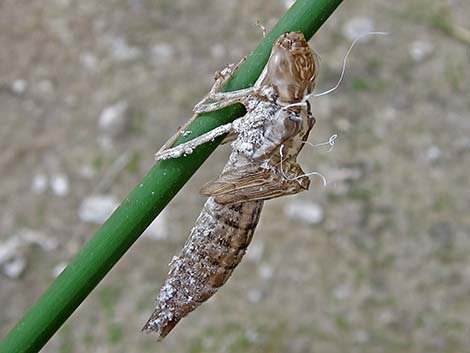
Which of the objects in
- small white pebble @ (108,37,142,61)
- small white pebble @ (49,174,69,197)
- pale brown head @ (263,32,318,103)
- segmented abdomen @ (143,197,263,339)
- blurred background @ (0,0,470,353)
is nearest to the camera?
pale brown head @ (263,32,318,103)

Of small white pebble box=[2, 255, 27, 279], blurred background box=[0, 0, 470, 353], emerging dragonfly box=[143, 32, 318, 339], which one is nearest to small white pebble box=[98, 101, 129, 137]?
blurred background box=[0, 0, 470, 353]

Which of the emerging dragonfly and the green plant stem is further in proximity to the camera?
the emerging dragonfly

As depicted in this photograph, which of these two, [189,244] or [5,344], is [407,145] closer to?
[189,244]

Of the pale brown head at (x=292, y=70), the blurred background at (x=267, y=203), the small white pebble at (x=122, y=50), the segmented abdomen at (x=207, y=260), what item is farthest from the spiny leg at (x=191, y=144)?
the small white pebble at (x=122, y=50)

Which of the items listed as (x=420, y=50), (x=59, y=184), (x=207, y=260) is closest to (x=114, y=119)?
(x=59, y=184)

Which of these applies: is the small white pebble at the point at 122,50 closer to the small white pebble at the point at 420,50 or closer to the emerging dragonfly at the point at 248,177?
the small white pebble at the point at 420,50

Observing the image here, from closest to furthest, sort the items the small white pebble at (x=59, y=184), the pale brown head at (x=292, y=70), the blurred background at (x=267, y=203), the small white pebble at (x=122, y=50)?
the pale brown head at (x=292, y=70) < the blurred background at (x=267, y=203) < the small white pebble at (x=59, y=184) < the small white pebble at (x=122, y=50)

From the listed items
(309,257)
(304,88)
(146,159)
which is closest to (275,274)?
(309,257)

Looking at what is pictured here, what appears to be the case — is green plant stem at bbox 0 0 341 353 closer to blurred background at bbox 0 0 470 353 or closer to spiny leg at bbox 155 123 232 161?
spiny leg at bbox 155 123 232 161
